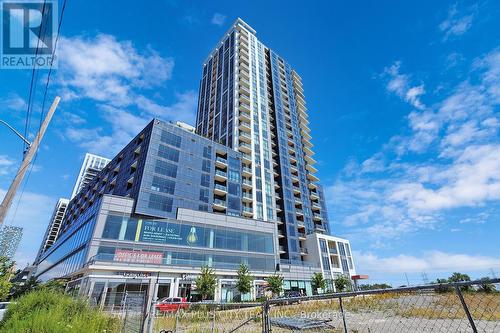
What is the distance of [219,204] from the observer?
49281 mm

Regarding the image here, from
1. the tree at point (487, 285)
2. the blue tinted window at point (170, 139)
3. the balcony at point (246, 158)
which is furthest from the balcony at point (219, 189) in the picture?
the tree at point (487, 285)

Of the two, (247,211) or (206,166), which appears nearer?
(206,166)

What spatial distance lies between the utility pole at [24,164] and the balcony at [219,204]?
1488 inches

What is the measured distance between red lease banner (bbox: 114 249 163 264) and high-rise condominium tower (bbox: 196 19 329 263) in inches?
852

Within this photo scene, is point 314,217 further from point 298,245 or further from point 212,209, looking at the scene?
point 212,209

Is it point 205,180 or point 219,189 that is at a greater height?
point 205,180

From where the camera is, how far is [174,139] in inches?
1900

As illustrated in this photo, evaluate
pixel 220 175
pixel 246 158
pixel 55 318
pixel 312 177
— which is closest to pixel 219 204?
pixel 220 175

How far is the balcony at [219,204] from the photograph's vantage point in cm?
4876

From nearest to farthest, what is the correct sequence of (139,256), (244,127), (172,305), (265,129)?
(172,305) < (139,256) < (244,127) < (265,129)

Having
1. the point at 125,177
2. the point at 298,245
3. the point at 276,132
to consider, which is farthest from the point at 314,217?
the point at 125,177

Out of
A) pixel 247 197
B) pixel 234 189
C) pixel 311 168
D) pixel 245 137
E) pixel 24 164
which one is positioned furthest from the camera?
pixel 311 168

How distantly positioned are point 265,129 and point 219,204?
87.1ft

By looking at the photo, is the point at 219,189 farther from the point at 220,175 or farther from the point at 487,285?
the point at 487,285
